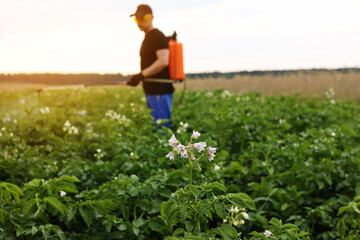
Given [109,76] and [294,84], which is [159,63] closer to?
[294,84]

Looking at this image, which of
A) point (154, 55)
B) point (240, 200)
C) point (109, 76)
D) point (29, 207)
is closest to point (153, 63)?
point (154, 55)

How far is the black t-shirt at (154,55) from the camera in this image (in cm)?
660

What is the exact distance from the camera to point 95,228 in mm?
3369

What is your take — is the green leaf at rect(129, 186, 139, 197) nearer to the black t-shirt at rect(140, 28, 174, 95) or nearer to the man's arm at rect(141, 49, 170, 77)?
the man's arm at rect(141, 49, 170, 77)

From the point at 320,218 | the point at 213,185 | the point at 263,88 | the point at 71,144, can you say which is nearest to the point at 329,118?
the point at 320,218

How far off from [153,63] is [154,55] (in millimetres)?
133

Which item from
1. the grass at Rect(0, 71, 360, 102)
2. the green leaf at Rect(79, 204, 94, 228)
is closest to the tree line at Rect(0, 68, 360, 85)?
the grass at Rect(0, 71, 360, 102)

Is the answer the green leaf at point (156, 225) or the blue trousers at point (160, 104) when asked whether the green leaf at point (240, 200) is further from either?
the blue trousers at point (160, 104)

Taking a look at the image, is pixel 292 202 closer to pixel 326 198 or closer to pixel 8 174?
pixel 326 198

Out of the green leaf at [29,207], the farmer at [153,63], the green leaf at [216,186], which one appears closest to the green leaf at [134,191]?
the green leaf at [29,207]

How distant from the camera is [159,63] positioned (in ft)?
21.7

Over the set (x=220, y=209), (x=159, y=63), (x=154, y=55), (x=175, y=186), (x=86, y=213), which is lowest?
(x=86, y=213)

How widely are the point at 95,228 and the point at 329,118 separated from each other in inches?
234

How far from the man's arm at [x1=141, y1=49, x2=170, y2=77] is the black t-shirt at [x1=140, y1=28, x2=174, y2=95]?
0.08 metres
